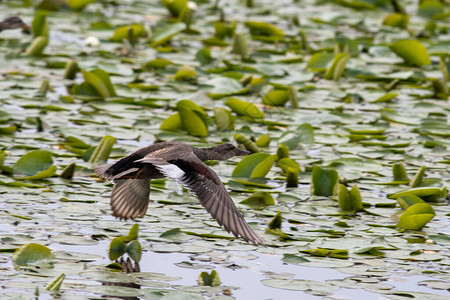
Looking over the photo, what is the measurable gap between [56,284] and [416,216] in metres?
2.70

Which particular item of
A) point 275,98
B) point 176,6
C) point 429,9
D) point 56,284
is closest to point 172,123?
point 275,98

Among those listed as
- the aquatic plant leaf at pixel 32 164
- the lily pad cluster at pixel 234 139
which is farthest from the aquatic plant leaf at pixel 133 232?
the aquatic plant leaf at pixel 32 164

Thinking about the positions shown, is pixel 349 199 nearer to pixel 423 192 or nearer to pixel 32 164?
pixel 423 192

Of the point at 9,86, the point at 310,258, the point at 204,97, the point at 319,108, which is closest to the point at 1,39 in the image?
the point at 9,86

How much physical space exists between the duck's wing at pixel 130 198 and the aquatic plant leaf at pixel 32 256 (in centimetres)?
98

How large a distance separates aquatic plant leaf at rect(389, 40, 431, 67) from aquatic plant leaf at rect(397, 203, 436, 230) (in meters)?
4.96

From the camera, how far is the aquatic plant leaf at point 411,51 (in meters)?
10.5

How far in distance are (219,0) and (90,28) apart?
11.5 feet

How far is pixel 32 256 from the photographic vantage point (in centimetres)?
481

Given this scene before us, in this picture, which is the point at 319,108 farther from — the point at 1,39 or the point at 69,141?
the point at 1,39

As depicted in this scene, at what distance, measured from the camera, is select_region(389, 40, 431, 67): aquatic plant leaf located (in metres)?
10.5

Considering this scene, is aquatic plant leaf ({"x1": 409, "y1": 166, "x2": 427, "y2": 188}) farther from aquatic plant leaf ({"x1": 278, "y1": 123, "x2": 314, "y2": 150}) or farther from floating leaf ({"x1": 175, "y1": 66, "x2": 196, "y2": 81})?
floating leaf ({"x1": 175, "y1": 66, "x2": 196, "y2": 81})

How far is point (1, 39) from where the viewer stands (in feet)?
35.5

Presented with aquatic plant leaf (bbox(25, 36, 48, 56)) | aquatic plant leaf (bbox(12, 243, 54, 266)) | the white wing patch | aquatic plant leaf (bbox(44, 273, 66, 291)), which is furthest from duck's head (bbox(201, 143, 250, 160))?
aquatic plant leaf (bbox(25, 36, 48, 56))
